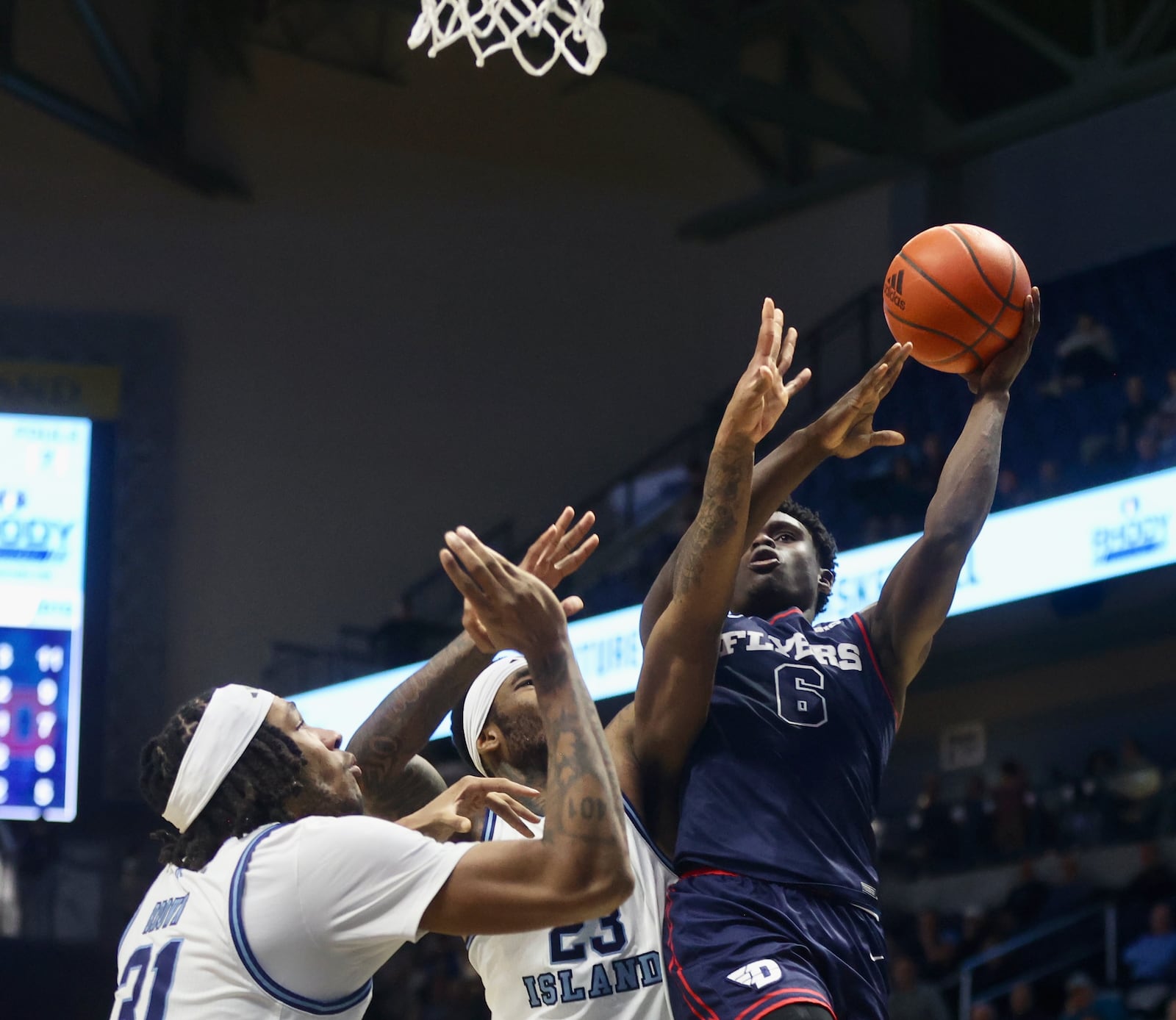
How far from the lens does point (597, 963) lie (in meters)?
3.00

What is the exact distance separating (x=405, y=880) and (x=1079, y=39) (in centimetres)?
1232

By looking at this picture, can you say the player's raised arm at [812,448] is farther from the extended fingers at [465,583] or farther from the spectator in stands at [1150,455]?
the spectator in stands at [1150,455]

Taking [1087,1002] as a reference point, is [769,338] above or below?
above

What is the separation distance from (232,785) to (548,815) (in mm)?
509

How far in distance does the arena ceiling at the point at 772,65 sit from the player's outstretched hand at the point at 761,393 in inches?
384

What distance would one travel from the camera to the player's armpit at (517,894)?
2.27 metres

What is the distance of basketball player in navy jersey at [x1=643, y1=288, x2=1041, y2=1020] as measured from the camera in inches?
114

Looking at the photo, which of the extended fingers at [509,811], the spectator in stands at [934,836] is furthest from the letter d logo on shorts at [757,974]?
the spectator in stands at [934,836]

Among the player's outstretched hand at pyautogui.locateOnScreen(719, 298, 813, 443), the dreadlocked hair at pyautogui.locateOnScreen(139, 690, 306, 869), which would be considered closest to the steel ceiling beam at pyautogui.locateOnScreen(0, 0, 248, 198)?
the player's outstretched hand at pyautogui.locateOnScreen(719, 298, 813, 443)

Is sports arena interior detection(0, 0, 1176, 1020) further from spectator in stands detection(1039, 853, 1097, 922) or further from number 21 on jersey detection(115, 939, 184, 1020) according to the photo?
number 21 on jersey detection(115, 939, 184, 1020)

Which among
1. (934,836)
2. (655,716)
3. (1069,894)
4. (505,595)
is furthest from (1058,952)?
(505,595)

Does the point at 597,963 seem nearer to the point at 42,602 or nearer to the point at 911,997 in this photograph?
the point at 911,997

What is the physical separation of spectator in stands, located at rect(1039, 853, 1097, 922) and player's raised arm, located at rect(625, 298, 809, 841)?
6.27 meters

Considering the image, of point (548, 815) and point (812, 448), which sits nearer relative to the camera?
point (548, 815)
